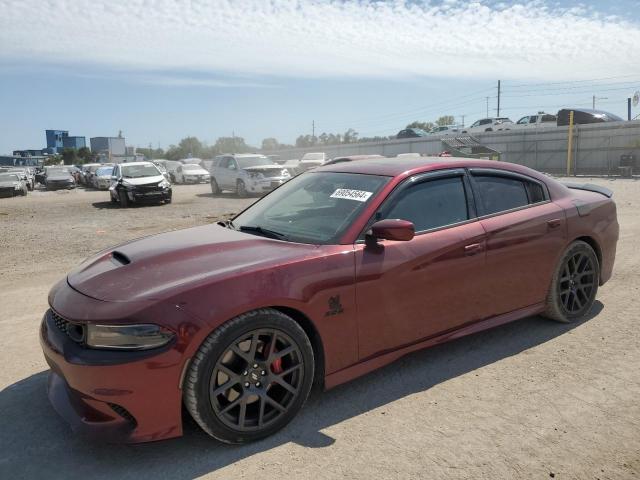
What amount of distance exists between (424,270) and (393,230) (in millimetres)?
462

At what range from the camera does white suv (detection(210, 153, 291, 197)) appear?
2064 cm

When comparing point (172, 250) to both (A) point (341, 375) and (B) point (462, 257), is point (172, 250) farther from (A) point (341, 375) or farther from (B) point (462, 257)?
(B) point (462, 257)

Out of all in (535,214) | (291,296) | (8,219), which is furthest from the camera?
(8,219)

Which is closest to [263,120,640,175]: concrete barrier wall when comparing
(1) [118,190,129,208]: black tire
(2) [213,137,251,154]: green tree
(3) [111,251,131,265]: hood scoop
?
(1) [118,190,129,208]: black tire

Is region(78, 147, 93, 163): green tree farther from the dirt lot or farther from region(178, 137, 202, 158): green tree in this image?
the dirt lot

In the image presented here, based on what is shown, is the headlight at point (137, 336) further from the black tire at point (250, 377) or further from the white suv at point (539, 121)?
the white suv at point (539, 121)

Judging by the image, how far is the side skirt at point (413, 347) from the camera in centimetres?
323

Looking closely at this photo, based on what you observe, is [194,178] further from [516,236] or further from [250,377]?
[250,377]

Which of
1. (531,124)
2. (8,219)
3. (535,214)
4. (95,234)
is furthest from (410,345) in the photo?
(531,124)

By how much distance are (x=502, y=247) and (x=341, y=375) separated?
1611mm

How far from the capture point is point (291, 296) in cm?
296

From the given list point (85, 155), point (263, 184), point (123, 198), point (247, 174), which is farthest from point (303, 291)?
point (85, 155)

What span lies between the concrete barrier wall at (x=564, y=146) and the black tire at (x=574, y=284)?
25.6m

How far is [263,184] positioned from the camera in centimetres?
2058
